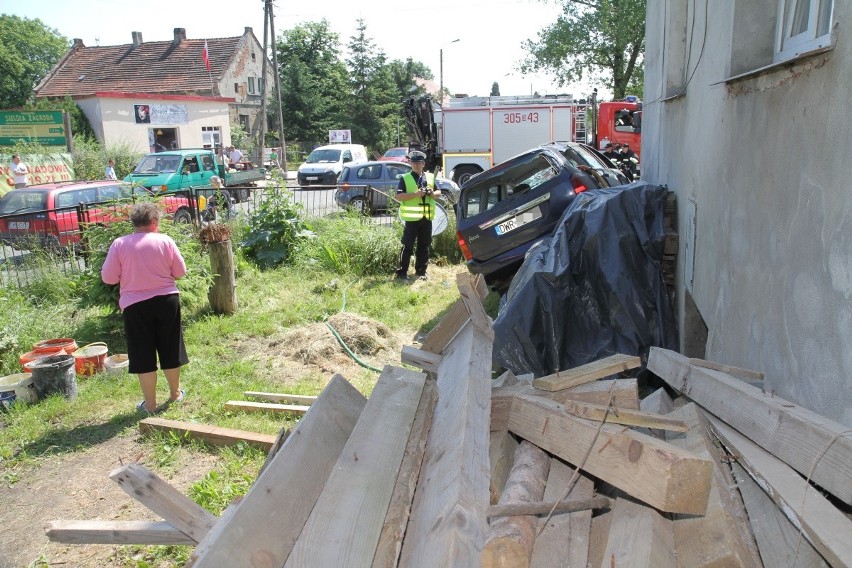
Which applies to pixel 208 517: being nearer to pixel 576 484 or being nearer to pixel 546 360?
pixel 576 484

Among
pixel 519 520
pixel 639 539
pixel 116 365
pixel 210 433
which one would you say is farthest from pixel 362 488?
pixel 116 365

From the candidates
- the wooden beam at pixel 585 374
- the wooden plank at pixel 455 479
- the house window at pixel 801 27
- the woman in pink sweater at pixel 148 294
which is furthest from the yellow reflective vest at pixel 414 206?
the wooden plank at pixel 455 479

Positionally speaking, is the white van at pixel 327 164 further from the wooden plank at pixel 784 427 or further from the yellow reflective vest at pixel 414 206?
the wooden plank at pixel 784 427

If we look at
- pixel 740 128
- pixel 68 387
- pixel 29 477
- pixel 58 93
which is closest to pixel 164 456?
pixel 29 477

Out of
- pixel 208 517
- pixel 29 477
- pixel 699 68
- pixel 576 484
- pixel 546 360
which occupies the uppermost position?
pixel 699 68

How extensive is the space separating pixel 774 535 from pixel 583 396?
0.88 m

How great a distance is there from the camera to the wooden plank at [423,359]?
2.89 metres

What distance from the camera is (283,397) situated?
559 cm

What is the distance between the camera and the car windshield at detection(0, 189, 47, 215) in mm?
12547

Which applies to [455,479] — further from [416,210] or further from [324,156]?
[324,156]

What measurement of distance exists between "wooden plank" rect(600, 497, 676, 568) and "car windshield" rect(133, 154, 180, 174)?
60.4 ft

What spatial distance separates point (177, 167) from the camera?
18.4 m

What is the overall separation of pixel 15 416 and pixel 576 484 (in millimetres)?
5254

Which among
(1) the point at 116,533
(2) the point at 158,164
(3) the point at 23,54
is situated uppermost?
(3) the point at 23,54
